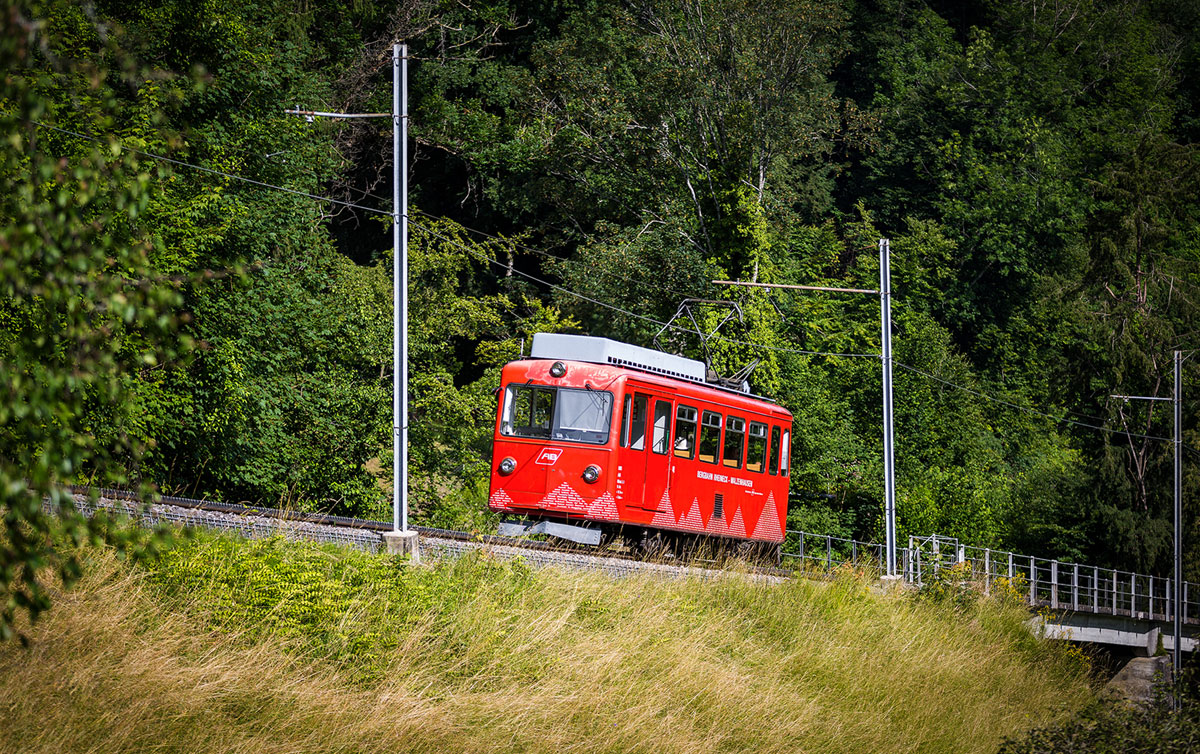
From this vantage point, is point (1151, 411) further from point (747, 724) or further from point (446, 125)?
point (747, 724)

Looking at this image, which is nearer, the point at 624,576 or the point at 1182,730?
the point at 1182,730

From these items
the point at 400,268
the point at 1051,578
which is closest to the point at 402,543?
the point at 400,268

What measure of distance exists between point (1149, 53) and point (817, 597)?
52.9 metres

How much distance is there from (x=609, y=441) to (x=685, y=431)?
5.87 feet

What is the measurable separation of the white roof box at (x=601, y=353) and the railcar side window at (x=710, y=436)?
2.78 feet

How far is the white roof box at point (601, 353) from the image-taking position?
18.8m

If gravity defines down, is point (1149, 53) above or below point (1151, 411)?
above

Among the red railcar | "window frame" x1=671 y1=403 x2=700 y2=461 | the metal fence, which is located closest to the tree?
the red railcar

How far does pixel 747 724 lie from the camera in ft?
37.0

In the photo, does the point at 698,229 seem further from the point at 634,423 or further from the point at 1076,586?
the point at 634,423

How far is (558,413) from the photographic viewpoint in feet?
62.0

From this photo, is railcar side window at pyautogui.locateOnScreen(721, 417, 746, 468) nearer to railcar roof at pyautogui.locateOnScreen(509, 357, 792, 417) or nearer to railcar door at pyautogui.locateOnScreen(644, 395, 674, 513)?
railcar roof at pyautogui.locateOnScreen(509, 357, 792, 417)

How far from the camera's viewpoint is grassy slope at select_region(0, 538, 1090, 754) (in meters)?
8.05

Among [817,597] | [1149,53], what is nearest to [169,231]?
[817,597]
